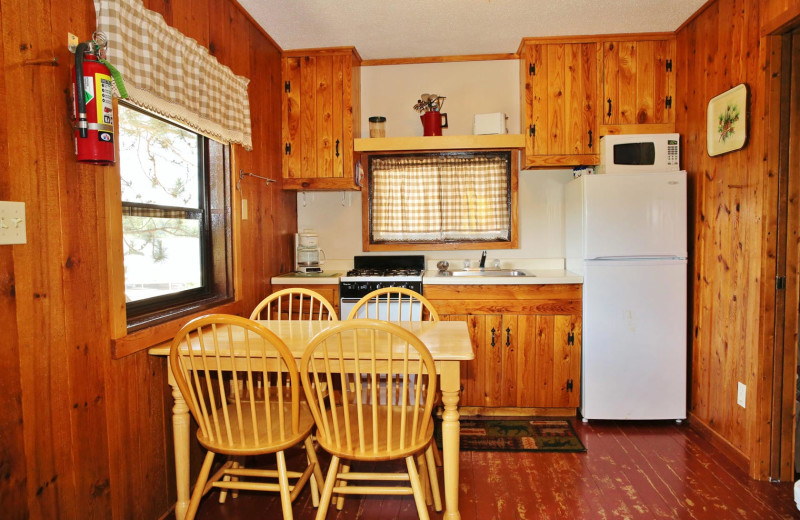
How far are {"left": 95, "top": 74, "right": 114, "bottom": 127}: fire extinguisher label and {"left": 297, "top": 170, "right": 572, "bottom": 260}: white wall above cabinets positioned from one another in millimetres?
2246

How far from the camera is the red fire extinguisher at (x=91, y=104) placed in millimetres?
1448

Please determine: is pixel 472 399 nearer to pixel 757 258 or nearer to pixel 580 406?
pixel 580 406

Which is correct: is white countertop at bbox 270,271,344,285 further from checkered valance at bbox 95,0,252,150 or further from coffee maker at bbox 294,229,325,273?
checkered valance at bbox 95,0,252,150

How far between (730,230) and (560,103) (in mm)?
1280

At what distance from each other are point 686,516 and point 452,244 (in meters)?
2.17

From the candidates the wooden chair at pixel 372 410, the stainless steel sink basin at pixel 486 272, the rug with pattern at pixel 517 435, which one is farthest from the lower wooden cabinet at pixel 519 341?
the wooden chair at pixel 372 410

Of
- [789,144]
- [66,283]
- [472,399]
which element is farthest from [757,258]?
[66,283]

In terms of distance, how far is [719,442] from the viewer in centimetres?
261

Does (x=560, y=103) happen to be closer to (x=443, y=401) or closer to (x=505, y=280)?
(x=505, y=280)

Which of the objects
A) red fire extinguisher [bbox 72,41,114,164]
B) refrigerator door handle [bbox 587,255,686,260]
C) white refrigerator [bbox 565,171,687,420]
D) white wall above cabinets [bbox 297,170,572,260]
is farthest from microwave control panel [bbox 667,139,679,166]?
red fire extinguisher [bbox 72,41,114,164]

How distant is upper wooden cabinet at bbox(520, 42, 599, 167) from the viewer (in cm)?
316

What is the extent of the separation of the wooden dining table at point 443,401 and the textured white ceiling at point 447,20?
1827mm

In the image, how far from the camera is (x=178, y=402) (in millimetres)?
1829

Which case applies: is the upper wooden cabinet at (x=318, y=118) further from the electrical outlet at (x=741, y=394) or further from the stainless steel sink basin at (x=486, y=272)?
the electrical outlet at (x=741, y=394)
